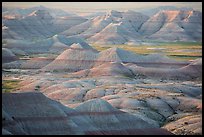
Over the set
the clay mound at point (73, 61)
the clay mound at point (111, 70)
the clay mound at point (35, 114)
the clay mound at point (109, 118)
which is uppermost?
the clay mound at point (35, 114)

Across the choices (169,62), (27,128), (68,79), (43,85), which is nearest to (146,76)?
(169,62)

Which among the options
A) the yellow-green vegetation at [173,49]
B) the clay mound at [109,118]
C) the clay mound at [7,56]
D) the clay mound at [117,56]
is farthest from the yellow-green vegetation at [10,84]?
the yellow-green vegetation at [173,49]

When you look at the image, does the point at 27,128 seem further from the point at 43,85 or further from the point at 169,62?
the point at 169,62

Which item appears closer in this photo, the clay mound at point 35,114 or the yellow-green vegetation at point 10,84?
the clay mound at point 35,114

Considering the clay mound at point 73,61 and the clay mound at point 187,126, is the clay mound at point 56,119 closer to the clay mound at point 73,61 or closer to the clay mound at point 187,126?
the clay mound at point 187,126

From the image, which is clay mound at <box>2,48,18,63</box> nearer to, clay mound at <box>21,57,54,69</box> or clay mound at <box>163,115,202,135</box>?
clay mound at <box>21,57,54,69</box>
